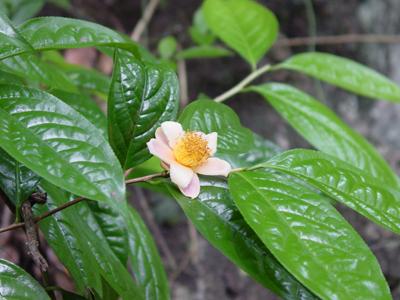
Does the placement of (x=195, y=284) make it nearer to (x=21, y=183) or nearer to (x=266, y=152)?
(x=266, y=152)

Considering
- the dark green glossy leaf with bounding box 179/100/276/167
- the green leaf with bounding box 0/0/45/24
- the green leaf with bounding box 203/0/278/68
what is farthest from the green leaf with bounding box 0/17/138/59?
the green leaf with bounding box 0/0/45/24

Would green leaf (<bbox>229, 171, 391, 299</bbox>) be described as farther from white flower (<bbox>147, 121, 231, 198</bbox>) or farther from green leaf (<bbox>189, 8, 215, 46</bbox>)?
green leaf (<bbox>189, 8, 215, 46</bbox>)

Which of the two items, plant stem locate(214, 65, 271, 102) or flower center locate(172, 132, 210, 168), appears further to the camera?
plant stem locate(214, 65, 271, 102)

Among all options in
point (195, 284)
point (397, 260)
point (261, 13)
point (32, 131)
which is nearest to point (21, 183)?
point (32, 131)

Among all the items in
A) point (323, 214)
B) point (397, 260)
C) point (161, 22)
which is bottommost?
point (397, 260)

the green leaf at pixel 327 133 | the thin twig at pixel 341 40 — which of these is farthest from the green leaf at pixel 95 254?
the thin twig at pixel 341 40

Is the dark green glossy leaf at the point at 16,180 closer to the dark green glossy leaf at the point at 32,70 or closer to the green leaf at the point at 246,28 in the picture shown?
the dark green glossy leaf at the point at 32,70

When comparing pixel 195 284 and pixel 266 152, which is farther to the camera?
pixel 195 284
